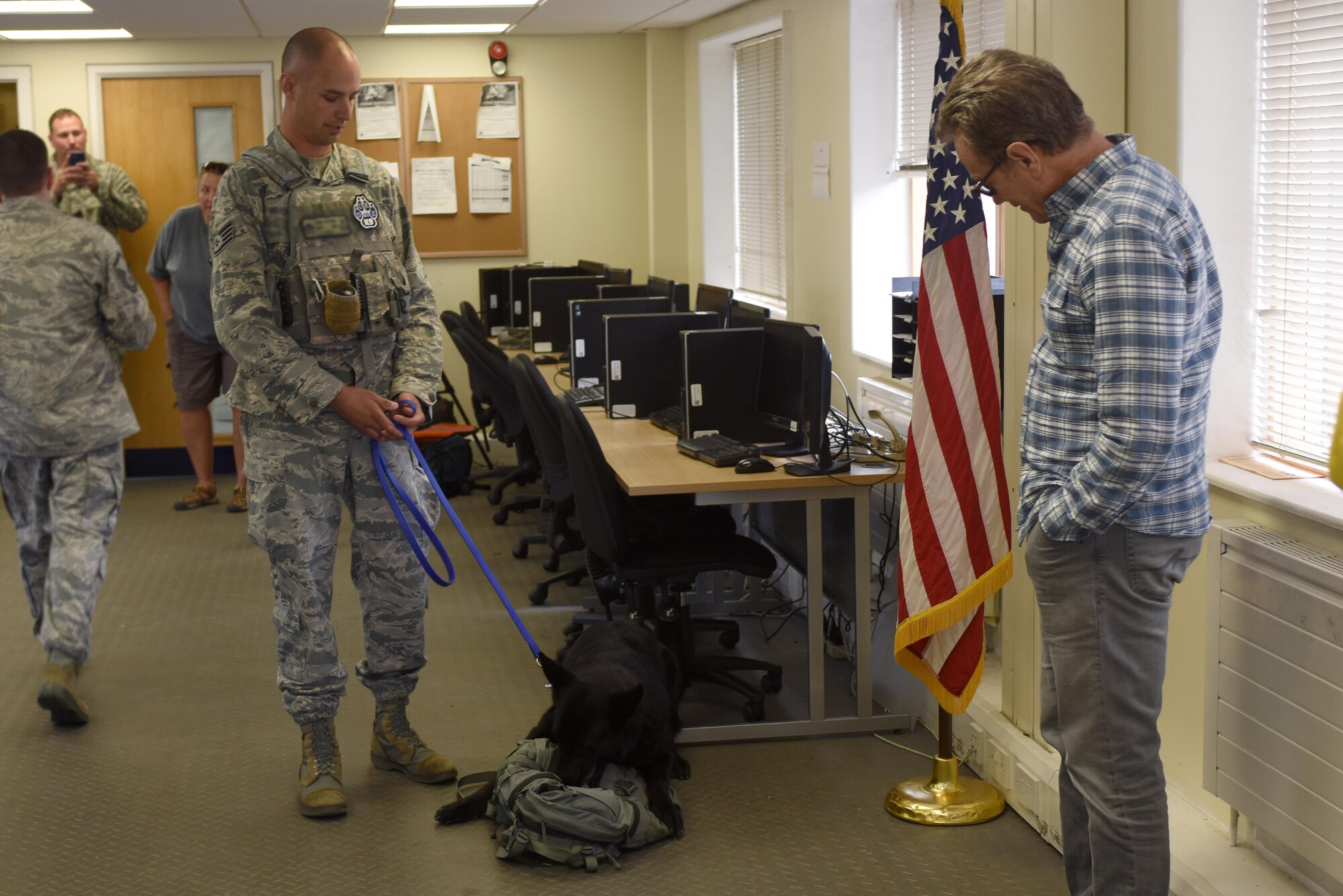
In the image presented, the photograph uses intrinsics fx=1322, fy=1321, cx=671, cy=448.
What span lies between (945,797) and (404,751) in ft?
4.49

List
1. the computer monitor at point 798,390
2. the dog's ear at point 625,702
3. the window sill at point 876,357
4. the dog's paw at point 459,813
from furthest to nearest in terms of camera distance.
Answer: the window sill at point 876,357
the computer monitor at point 798,390
the dog's paw at point 459,813
the dog's ear at point 625,702

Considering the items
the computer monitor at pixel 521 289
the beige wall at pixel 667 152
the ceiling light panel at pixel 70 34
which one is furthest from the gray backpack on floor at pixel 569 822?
the ceiling light panel at pixel 70 34

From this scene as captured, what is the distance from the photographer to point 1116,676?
2.11 m

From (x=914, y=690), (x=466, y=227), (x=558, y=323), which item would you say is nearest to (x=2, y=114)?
(x=466, y=227)

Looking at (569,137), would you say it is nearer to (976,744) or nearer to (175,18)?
(175,18)

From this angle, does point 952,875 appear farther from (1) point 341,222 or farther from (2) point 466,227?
(2) point 466,227

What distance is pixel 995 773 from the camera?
127 inches

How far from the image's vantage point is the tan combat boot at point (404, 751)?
3375 mm

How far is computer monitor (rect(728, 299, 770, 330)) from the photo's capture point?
14.6ft

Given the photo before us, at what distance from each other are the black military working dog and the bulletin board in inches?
200

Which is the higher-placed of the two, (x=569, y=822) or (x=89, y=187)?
(x=89, y=187)

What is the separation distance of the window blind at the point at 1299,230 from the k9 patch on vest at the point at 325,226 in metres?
1.96

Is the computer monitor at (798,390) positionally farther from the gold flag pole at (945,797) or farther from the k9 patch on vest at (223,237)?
the k9 patch on vest at (223,237)

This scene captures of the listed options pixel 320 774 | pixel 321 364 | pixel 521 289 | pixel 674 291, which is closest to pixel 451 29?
pixel 521 289
